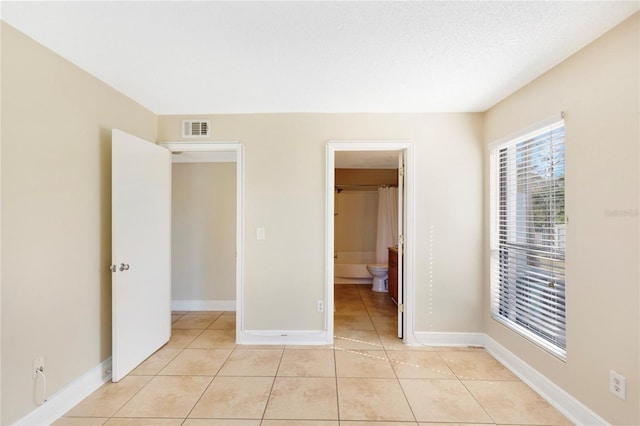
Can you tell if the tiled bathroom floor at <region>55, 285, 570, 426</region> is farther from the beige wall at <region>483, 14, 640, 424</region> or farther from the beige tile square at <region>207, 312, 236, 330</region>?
the beige wall at <region>483, 14, 640, 424</region>

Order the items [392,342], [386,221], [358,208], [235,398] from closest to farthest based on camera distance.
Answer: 1. [235,398]
2. [392,342]
3. [386,221]
4. [358,208]

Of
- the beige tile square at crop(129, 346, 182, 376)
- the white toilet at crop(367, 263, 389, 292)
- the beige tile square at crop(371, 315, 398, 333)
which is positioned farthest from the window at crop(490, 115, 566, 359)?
the beige tile square at crop(129, 346, 182, 376)

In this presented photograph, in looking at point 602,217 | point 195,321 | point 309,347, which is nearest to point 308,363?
point 309,347

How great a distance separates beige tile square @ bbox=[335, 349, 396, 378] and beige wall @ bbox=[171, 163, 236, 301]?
198 centimetres

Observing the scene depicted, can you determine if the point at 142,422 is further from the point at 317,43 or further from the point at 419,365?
the point at 317,43

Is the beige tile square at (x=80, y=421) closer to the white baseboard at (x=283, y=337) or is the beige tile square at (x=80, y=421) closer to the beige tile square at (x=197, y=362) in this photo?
Answer: the beige tile square at (x=197, y=362)

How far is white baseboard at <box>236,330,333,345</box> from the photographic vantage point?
9.16 feet

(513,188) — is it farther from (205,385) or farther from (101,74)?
(101,74)

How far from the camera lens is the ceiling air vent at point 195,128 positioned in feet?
9.36

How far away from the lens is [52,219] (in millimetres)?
1762

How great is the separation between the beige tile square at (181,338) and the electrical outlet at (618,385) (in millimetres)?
3245

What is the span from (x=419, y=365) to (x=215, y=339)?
205 cm

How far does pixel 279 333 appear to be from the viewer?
9.21 ft

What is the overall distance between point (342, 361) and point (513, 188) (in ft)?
7.08
